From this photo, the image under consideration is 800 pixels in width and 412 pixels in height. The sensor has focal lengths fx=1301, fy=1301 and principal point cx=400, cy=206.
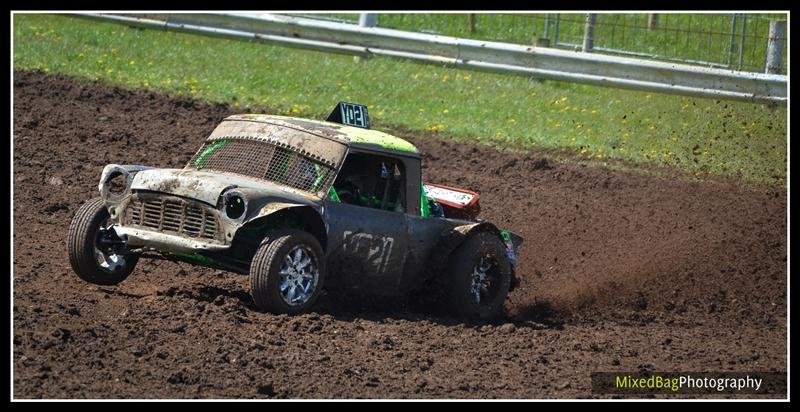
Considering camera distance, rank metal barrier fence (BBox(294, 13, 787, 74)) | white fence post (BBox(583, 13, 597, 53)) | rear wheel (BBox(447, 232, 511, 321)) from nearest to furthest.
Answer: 1. rear wheel (BBox(447, 232, 511, 321))
2. metal barrier fence (BBox(294, 13, 787, 74))
3. white fence post (BBox(583, 13, 597, 53))

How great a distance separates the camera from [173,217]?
33.0 ft

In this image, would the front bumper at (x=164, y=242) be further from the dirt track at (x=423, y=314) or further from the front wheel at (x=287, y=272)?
the dirt track at (x=423, y=314)

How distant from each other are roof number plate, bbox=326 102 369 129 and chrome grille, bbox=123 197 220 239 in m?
1.90

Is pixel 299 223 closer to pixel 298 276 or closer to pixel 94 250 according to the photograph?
pixel 298 276

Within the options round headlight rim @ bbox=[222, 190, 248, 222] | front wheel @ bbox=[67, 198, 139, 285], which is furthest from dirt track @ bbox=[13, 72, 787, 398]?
round headlight rim @ bbox=[222, 190, 248, 222]

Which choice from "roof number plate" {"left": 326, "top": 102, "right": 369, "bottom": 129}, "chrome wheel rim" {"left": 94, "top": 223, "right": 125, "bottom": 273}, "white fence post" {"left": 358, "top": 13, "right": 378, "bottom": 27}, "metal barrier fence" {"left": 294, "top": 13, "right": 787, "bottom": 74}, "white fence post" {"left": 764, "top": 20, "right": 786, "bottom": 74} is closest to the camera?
A: "chrome wheel rim" {"left": 94, "top": 223, "right": 125, "bottom": 273}

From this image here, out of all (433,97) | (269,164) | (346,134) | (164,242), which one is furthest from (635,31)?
(164,242)

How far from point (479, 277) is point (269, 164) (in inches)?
85.7

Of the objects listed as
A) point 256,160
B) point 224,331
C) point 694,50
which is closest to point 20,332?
point 224,331

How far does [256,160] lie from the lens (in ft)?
35.2

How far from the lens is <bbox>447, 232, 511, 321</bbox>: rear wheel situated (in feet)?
36.7

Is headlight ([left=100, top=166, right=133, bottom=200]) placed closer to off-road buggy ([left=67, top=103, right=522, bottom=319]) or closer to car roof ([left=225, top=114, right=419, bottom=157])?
off-road buggy ([left=67, top=103, right=522, bottom=319])

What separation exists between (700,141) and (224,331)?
10944 millimetres
